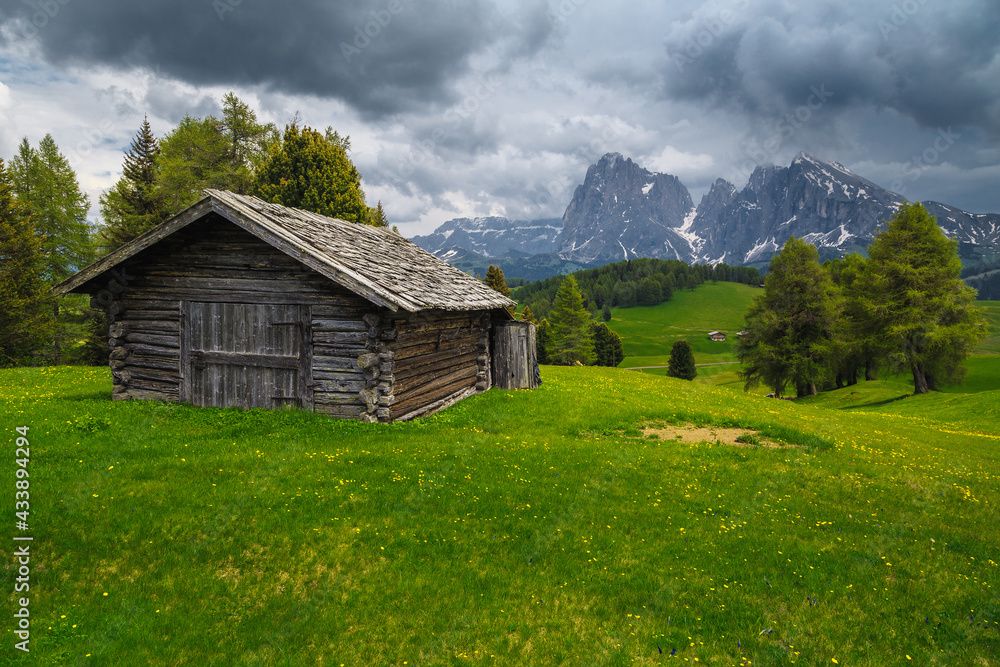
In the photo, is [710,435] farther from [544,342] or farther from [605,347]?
[605,347]

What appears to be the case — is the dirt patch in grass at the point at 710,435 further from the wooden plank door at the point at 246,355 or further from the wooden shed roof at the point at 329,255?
the wooden plank door at the point at 246,355

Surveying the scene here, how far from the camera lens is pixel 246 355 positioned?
45.4ft

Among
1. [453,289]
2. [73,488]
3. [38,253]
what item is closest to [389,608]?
[73,488]

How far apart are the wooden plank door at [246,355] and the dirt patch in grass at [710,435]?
1054 centimetres

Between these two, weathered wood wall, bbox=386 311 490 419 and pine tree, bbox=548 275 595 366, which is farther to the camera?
pine tree, bbox=548 275 595 366

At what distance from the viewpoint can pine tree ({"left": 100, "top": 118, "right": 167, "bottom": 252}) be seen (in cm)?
3528

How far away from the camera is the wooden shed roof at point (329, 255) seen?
487 inches

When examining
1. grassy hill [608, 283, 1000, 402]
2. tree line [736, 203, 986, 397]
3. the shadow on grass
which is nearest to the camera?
the shadow on grass

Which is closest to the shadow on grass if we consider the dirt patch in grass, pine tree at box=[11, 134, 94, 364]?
the dirt patch in grass

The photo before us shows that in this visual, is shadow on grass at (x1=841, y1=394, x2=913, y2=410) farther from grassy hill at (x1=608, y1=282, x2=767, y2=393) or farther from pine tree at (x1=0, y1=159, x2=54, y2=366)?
pine tree at (x1=0, y1=159, x2=54, y2=366)

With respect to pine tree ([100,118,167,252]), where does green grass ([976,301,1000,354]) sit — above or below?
Answer: below

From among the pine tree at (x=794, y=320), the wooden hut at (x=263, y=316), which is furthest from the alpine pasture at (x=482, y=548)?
the pine tree at (x=794, y=320)

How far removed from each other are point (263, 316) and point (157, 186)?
32322 millimetres

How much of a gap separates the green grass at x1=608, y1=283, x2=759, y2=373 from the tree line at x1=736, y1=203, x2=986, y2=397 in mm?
65758
